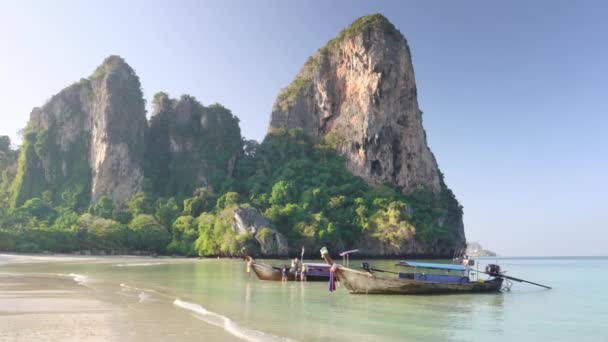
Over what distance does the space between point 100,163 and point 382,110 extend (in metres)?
49.8

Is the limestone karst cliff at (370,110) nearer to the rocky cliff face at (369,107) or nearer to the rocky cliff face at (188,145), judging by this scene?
the rocky cliff face at (369,107)

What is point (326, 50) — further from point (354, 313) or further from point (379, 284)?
point (354, 313)

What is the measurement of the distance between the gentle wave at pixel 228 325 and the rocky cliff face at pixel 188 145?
69.0m

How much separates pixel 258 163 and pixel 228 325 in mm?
76940

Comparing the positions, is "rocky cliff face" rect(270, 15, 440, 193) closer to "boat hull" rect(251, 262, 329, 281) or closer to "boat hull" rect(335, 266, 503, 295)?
"boat hull" rect(251, 262, 329, 281)

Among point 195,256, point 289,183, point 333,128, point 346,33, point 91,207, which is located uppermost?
point 346,33

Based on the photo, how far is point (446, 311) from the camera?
15312mm

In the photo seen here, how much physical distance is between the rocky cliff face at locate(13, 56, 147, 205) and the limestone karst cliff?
2790cm

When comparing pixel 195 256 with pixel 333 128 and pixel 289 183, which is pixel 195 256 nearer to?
pixel 289 183

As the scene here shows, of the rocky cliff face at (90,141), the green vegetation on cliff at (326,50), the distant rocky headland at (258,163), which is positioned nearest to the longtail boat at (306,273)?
the distant rocky headland at (258,163)

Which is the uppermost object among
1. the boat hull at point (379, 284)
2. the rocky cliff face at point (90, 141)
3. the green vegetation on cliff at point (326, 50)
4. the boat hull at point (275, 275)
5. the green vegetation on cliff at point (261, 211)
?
the green vegetation on cliff at point (326, 50)

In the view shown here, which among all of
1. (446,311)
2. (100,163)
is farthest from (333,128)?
(446,311)

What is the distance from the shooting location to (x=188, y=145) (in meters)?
87.8

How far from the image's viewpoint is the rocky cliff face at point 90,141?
3157 inches
